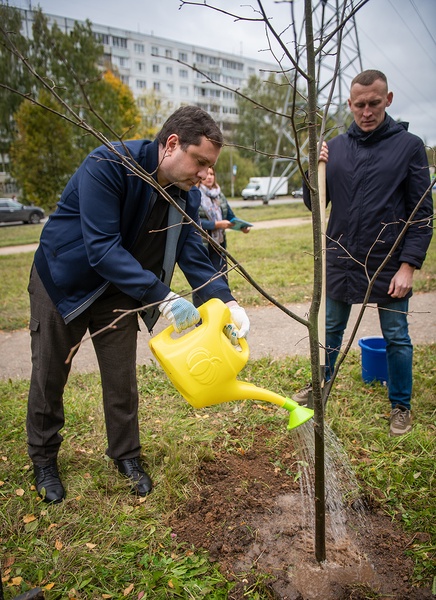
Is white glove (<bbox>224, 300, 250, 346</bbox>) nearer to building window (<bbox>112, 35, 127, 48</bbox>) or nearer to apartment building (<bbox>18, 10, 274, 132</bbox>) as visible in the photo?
apartment building (<bbox>18, 10, 274, 132</bbox>)

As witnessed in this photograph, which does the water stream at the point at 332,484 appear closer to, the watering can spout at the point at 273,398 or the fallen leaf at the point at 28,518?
the watering can spout at the point at 273,398

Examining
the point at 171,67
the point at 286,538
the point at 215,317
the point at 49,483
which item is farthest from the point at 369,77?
the point at 171,67

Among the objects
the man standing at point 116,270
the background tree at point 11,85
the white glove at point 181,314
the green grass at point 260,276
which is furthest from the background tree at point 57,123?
the white glove at point 181,314

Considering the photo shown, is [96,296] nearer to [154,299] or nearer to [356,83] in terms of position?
[154,299]

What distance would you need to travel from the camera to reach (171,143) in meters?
1.90

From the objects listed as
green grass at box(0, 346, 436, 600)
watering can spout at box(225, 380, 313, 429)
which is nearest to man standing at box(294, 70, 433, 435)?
green grass at box(0, 346, 436, 600)

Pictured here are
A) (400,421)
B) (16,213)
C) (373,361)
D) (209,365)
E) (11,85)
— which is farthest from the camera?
(11,85)

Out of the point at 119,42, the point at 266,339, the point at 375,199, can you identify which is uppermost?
the point at 119,42

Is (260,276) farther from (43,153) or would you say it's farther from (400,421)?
(43,153)

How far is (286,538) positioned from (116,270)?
1305 millimetres

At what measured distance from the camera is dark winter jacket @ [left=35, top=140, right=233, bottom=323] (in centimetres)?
183

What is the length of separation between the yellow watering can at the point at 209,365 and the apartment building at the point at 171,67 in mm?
42867

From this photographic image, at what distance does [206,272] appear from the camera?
2.30 metres

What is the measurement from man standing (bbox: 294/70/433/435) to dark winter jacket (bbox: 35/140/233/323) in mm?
910
